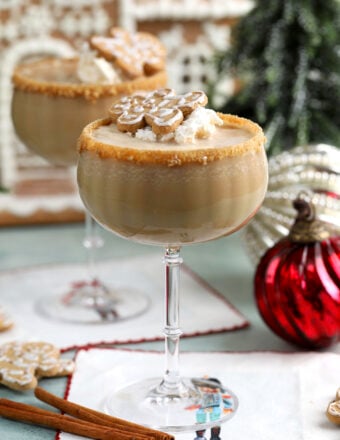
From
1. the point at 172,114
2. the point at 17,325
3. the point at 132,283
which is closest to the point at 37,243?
the point at 132,283

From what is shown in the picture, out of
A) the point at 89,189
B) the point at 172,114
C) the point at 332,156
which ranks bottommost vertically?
the point at 332,156

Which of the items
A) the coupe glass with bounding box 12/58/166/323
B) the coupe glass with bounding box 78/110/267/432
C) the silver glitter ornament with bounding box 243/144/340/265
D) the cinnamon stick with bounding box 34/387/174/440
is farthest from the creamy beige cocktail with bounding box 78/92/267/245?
the silver glitter ornament with bounding box 243/144/340/265

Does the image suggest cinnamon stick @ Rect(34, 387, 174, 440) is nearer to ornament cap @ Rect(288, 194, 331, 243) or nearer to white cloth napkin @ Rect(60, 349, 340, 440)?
white cloth napkin @ Rect(60, 349, 340, 440)

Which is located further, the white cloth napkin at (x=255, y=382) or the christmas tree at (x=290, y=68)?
the christmas tree at (x=290, y=68)

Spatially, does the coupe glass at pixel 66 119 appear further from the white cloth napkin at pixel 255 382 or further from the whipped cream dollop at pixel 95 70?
the white cloth napkin at pixel 255 382

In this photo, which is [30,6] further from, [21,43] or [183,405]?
[183,405]

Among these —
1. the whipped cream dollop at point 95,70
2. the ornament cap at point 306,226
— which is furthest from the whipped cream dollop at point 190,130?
the whipped cream dollop at point 95,70
